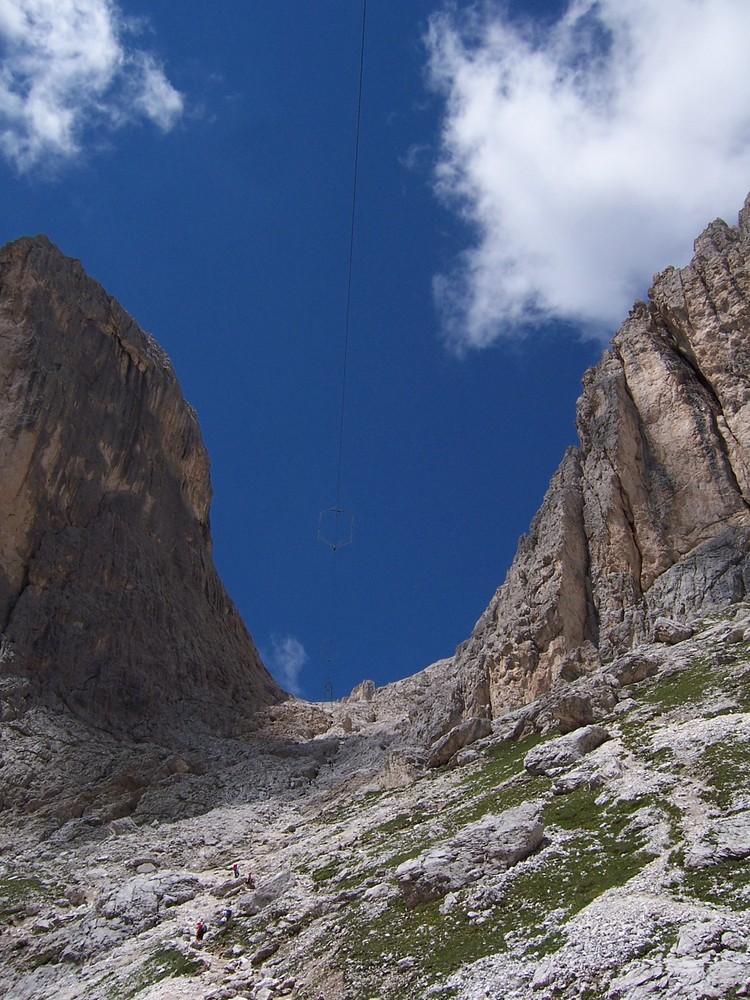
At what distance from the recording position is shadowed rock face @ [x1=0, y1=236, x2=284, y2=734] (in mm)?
65812

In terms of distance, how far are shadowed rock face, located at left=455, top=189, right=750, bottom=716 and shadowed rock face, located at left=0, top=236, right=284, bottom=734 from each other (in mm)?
25112

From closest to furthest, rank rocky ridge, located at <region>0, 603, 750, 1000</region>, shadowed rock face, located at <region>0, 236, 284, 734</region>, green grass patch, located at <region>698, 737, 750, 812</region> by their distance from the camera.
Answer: rocky ridge, located at <region>0, 603, 750, 1000</region> < green grass patch, located at <region>698, 737, 750, 812</region> < shadowed rock face, located at <region>0, 236, 284, 734</region>

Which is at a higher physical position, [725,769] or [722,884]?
[725,769]

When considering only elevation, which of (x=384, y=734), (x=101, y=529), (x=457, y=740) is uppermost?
(x=101, y=529)

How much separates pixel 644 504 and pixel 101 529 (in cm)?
4368

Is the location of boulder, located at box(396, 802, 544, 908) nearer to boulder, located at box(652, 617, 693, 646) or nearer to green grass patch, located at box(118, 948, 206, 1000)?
green grass patch, located at box(118, 948, 206, 1000)

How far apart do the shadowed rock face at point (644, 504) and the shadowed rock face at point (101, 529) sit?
25.1 m

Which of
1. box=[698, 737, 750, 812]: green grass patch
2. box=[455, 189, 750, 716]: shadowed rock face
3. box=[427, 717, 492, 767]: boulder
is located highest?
box=[455, 189, 750, 716]: shadowed rock face

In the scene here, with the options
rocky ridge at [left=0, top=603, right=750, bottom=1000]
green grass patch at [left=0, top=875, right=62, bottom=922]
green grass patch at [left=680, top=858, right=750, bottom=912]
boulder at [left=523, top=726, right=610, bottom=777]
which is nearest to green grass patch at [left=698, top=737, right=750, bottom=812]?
rocky ridge at [left=0, top=603, right=750, bottom=1000]

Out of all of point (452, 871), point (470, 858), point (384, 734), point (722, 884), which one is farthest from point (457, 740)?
point (722, 884)

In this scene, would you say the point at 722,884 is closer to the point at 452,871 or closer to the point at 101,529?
the point at 452,871

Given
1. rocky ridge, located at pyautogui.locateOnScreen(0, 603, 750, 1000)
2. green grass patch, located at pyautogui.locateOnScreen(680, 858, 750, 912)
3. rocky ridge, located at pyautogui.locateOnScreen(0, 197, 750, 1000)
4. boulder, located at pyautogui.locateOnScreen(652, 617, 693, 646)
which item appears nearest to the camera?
green grass patch, located at pyautogui.locateOnScreen(680, 858, 750, 912)

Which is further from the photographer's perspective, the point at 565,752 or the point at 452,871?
the point at 565,752

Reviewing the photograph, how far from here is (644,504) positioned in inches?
2210
